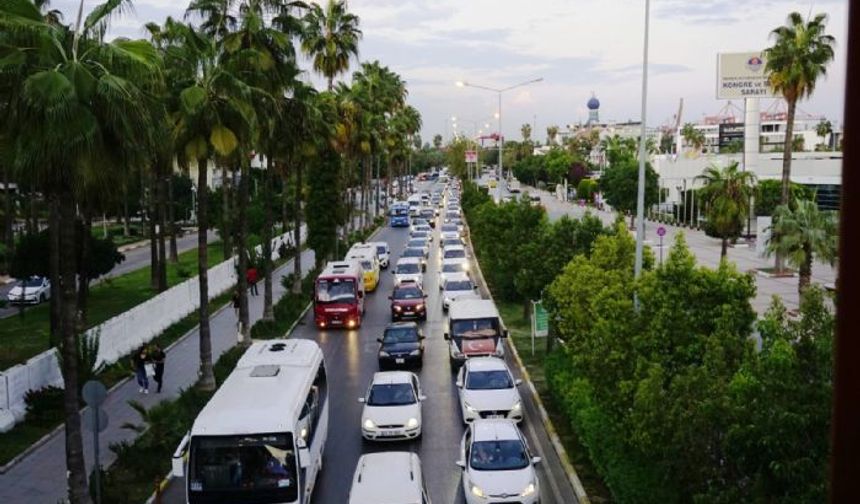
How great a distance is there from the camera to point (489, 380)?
21969 millimetres

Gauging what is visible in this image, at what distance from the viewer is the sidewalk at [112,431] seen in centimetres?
1728

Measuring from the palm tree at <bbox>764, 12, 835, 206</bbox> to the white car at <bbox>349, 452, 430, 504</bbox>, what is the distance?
3154 centimetres

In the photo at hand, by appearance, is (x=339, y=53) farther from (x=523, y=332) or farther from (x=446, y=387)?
(x=446, y=387)

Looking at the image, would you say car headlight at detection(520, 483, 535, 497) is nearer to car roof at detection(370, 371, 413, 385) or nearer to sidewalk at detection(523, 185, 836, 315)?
car roof at detection(370, 371, 413, 385)

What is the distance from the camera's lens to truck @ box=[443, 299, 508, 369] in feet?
88.3

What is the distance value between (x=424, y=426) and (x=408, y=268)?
73.8 ft

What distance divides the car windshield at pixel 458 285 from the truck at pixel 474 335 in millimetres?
9895

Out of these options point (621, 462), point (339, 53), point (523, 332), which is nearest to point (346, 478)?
point (621, 462)

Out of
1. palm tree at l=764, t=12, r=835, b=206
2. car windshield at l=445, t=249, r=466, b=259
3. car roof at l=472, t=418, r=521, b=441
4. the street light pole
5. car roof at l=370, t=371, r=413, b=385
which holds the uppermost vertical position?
palm tree at l=764, t=12, r=835, b=206

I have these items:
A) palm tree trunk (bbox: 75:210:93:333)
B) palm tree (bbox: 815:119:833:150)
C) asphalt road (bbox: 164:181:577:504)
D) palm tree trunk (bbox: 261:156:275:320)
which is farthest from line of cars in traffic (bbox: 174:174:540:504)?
palm tree (bbox: 815:119:833:150)

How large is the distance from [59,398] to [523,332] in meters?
18.0

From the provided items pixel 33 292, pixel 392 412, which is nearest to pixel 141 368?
pixel 392 412

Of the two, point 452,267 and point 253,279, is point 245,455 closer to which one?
point 253,279

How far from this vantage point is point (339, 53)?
53.3m
